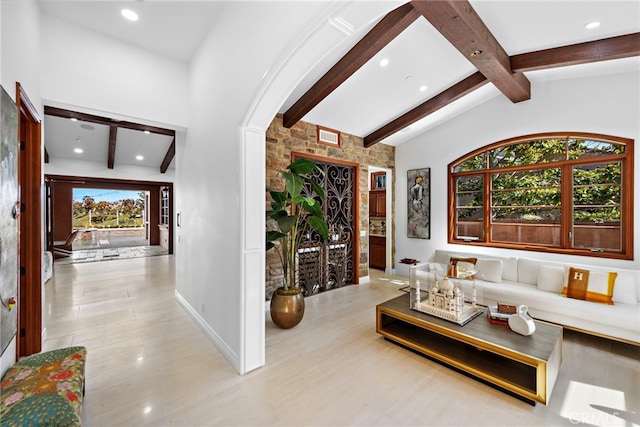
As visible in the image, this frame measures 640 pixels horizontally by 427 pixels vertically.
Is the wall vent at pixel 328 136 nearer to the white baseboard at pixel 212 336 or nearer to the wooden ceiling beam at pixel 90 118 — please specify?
the wooden ceiling beam at pixel 90 118

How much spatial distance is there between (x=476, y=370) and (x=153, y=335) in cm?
348

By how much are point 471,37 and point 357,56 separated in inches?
46.3

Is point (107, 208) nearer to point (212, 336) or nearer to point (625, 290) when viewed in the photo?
point (212, 336)

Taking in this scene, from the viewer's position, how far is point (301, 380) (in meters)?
2.43

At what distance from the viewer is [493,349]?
231 cm

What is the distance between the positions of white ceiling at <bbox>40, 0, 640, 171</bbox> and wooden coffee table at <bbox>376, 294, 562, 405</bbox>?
8.80ft

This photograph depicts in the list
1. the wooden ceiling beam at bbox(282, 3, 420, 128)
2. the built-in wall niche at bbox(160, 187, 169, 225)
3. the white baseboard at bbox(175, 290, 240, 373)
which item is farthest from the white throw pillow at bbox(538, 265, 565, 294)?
the built-in wall niche at bbox(160, 187, 169, 225)

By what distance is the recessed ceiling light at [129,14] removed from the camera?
294 centimetres

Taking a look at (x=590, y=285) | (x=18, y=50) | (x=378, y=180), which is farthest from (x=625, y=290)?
(x=18, y=50)

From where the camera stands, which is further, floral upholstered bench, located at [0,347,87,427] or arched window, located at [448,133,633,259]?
arched window, located at [448,133,633,259]

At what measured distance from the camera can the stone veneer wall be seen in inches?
168

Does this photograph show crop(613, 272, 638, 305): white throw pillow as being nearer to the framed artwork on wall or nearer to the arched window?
the arched window

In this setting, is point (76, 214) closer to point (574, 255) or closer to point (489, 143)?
point (489, 143)

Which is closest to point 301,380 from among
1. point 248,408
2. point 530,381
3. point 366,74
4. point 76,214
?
point 248,408
